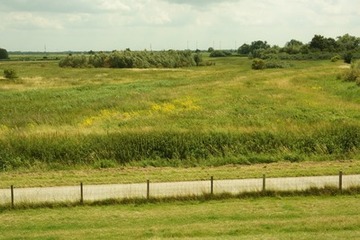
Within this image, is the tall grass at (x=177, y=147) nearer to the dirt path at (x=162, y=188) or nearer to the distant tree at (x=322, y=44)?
the dirt path at (x=162, y=188)

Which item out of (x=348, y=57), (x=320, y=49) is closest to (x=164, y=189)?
(x=348, y=57)

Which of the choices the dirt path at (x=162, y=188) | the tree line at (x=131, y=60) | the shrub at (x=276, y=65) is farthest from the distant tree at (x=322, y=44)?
the dirt path at (x=162, y=188)

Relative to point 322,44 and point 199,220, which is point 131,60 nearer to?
point 322,44

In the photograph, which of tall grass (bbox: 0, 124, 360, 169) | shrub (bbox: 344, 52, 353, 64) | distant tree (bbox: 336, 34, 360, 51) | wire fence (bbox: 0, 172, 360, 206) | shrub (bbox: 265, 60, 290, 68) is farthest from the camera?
distant tree (bbox: 336, 34, 360, 51)

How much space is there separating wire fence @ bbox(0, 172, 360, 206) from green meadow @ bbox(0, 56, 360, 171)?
4.96 m

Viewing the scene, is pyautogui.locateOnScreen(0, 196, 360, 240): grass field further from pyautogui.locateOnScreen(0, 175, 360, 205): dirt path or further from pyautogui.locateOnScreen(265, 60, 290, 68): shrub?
pyautogui.locateOnScreen(265, 60, 290, 68): shrub

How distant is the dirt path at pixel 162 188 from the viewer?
1884cm

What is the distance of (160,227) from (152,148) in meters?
12.1

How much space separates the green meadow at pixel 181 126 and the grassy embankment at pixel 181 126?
0.18ft

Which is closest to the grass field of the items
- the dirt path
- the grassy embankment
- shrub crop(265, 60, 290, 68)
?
the dirt path

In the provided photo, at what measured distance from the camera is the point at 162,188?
65.6 ft

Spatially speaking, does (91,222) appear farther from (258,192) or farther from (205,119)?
(205,119)

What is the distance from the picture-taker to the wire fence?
18.7 metres

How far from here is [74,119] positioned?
39.9 meters
